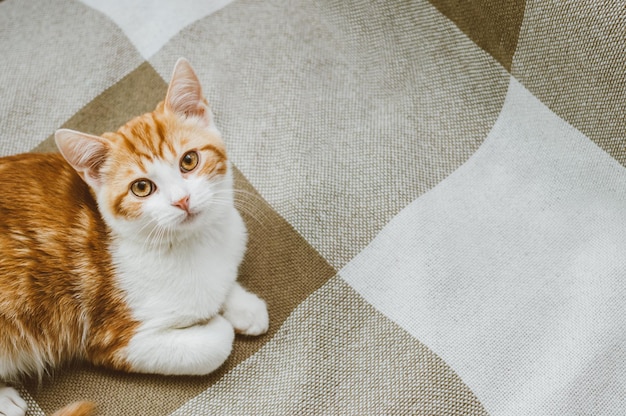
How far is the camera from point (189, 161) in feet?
3.52

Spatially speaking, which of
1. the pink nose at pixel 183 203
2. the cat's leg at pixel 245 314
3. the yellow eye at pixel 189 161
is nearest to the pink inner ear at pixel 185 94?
the yellow eye at pixel 189 161

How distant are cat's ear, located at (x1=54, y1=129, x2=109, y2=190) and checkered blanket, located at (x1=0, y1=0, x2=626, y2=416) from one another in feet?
1.19

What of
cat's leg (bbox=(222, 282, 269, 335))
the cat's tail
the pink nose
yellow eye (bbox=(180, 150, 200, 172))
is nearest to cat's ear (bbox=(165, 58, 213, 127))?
yellow eye (bbox=(180, 150, 200, 172))

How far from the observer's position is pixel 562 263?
→ 47.7 inches

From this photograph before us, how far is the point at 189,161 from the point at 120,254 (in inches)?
9.1

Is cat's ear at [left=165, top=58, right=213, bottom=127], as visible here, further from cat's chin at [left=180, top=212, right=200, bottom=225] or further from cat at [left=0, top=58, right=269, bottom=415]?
cat's chin at [left=180, top=212, right=200, bottom=225]

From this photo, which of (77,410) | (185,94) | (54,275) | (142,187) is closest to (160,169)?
(142,187)

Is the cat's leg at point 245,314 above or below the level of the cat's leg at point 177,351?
below

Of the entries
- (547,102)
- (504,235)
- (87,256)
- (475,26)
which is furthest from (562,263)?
(87,256)

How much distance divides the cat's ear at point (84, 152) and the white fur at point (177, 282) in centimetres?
4

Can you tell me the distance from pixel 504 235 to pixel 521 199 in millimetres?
103

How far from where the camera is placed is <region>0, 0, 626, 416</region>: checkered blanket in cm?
112

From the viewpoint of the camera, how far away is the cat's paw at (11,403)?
108cm

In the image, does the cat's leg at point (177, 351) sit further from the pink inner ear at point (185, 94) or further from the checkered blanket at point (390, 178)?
the pink inner ear at point (185, 94)
